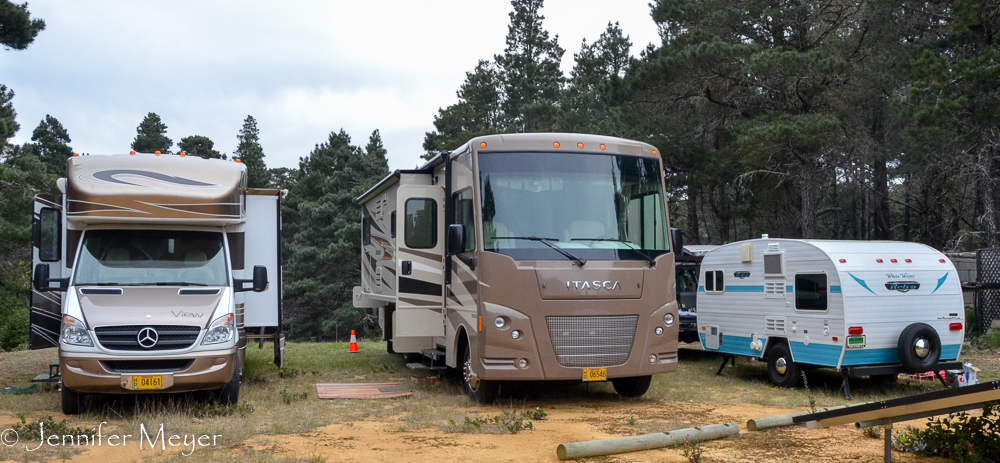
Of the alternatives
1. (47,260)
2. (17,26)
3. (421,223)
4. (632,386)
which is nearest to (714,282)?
(632,386)

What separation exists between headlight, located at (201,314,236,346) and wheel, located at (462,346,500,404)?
9.04 feet

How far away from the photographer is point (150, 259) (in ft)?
30.7

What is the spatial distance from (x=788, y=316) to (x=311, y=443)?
7.37 meters

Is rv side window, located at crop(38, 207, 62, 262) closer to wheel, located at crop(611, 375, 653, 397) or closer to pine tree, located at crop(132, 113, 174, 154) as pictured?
wheel, located at crop(611, 375, 653, 397)

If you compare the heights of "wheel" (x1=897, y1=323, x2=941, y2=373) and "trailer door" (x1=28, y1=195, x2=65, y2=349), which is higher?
"trailer door" (x1=28, y1=195, x2=65, y2=349)

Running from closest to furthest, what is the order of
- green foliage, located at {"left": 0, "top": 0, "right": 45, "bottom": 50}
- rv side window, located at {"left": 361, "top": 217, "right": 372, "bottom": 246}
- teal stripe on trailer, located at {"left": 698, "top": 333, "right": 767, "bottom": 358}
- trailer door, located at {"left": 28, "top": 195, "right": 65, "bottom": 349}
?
trailer door, located at {"left": 28, "top": 195, "right": 65, "bottom": 349} < teal stripe on trailer, located at {"left": 698, "top": 333, "right": 767, "bottom": 358} < rv side window, located at {"left": 361, "top": 217, "right": 372, "bottom": 246} < green foliage, located at {"left": 0, "top": 0, "right": 45, "bottom": 50}

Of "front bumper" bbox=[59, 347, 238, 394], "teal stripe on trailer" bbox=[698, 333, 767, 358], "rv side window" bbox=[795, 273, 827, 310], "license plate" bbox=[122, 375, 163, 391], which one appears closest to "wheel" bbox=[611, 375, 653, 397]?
"rv side window" bbox=[795, 273, 827, 310]

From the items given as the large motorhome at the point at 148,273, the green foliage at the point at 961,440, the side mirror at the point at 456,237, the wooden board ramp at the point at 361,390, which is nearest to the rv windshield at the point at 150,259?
the large motorhome at the point at 148,273

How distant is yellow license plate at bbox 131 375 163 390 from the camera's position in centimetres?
831

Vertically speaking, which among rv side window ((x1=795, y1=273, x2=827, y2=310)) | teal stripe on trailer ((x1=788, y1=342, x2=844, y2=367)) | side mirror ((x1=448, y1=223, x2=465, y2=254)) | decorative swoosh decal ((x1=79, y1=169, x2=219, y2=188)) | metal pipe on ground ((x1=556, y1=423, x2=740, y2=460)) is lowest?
metal pipe on ground ((x1=556, y1=423, x2=740, y2=460))

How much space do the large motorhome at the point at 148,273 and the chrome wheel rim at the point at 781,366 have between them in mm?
7473

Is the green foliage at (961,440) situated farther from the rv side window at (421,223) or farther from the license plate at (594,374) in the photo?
the rv side window at (421,223)

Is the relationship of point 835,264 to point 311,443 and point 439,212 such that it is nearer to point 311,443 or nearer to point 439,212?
point 439,212

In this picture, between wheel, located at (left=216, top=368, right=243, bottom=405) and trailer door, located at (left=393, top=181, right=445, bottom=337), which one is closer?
wheel, located at (left=216, top=368, right=243, bottom=405)
